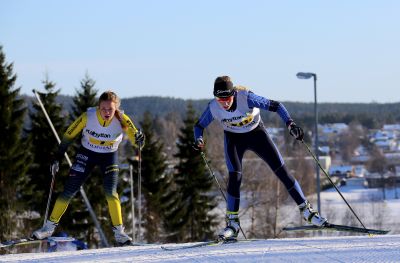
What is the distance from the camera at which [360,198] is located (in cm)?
6203

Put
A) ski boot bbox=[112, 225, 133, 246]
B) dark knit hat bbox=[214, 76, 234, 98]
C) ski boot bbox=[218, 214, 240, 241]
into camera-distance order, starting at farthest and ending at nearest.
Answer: ski boot bbox=[112, 225, 133, 246]
ski boot bbox=[218, 214, 240, 241]
dark knit hat bbox=[214, 76, 234, 98]

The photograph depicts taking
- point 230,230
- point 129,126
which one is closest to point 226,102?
point 129,126

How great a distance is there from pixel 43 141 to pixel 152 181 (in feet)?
22.6

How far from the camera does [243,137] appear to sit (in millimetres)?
7363

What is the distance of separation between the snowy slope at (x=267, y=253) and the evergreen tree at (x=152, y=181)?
25689mm

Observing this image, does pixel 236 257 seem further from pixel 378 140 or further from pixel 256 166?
pixel 378 140

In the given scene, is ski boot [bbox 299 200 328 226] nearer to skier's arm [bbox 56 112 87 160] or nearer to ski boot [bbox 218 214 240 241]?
ski boot [bbox 218 214 240 241]

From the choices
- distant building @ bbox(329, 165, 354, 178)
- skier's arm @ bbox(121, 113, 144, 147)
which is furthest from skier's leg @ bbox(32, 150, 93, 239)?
distant building @ bbox(329, 165, 354, 178)

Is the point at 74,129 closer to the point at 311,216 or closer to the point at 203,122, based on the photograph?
the point at 203,122

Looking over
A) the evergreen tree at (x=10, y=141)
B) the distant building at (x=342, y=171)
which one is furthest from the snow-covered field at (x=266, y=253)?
the distant building at (x=342, y=171)

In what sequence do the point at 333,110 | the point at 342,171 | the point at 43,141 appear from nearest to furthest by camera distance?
the point at 43,141
the point at 342,171
the point at 333,110

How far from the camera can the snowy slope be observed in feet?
18.2

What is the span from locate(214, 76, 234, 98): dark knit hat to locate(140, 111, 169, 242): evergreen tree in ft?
82.8

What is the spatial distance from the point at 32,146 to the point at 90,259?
22.7m
